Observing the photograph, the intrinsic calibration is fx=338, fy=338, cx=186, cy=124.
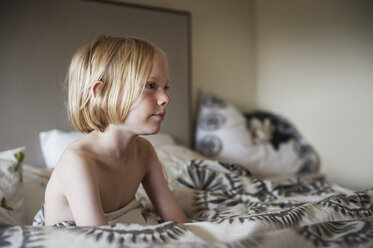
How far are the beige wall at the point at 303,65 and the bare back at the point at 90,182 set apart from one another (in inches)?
55.4

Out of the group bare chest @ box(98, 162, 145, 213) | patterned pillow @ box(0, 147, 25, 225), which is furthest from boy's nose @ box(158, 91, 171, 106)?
patterned pillow @ box(0, 147, 25, 225)

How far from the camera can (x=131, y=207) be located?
3.43 ft

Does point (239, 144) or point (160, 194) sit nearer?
Result: point (160, 194)

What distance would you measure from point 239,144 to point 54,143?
1.18 m

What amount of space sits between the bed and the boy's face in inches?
12.4

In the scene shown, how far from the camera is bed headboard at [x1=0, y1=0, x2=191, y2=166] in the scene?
1.65m

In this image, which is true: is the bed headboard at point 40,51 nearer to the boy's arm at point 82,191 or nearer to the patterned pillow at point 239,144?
the patterned pillow at point 239,144

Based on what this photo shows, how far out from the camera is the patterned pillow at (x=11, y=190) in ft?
3.65

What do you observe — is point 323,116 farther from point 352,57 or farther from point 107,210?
point 107,210

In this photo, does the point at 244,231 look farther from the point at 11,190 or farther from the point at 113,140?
the point at 11,190

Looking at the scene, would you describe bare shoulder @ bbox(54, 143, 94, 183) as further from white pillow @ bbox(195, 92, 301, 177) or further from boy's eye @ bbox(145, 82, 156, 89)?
white pillow @ bbox(195, 92, 301, 177)

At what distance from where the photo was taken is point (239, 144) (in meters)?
2.28

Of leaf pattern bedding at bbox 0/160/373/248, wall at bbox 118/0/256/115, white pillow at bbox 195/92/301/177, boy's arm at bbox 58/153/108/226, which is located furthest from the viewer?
wall at bbox 118/0/256/115

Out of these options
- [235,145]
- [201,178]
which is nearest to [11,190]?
[201,178]
